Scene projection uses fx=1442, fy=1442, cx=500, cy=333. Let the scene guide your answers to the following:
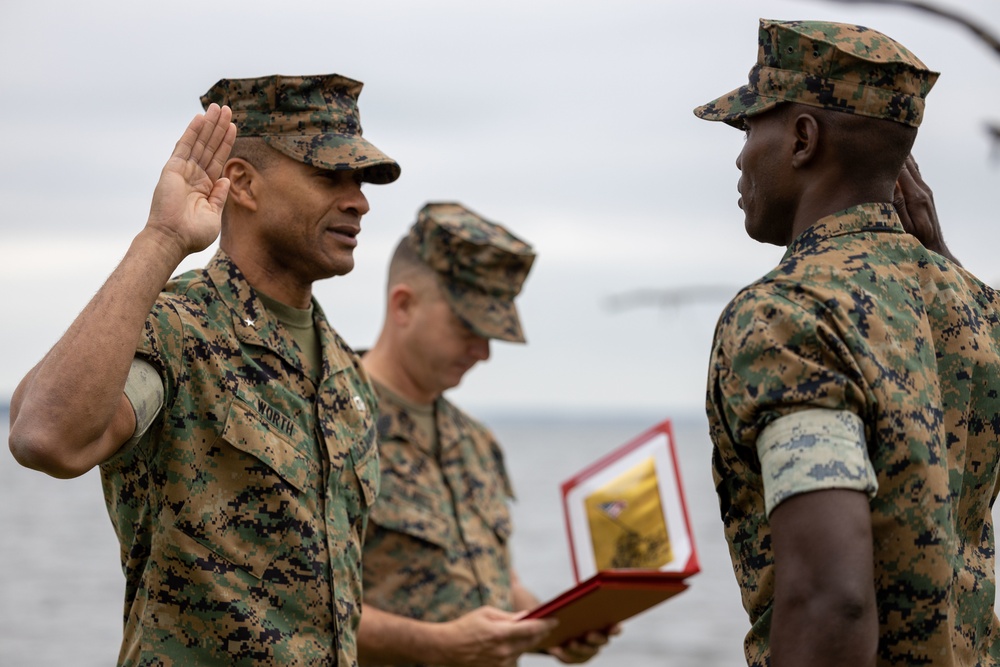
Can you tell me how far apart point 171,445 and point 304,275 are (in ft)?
2.41

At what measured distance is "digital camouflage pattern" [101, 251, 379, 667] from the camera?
11.5ft

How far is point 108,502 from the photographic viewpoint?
3725 millimetres

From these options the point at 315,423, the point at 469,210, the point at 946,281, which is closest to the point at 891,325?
the point at 946,281

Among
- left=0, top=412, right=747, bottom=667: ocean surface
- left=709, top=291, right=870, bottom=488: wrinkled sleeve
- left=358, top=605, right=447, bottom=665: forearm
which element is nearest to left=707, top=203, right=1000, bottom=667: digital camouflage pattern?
left=709, top=291, right=870, bottom=488: wrinkled sleeve

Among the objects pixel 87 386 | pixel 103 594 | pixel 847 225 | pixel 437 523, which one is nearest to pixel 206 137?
pixel 87 386

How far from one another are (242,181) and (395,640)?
1.83 m

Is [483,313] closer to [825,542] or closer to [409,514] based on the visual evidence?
[409,514]

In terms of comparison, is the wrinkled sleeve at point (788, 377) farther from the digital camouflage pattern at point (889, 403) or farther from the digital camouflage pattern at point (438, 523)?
the digital camouflage pattern at point (438, 523)

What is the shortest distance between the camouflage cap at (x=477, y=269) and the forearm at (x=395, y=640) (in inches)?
50.0

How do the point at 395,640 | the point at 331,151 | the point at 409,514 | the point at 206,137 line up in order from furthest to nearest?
the point at 409,514, the point at 395,640, the point at 331,151, the point at 206,137

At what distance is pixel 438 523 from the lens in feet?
17.7

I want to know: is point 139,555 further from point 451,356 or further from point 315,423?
point 451,356

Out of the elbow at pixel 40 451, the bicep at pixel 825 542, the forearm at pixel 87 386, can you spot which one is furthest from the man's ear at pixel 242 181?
the bicep at pixel 825 542

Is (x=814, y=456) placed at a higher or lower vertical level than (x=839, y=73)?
lower
